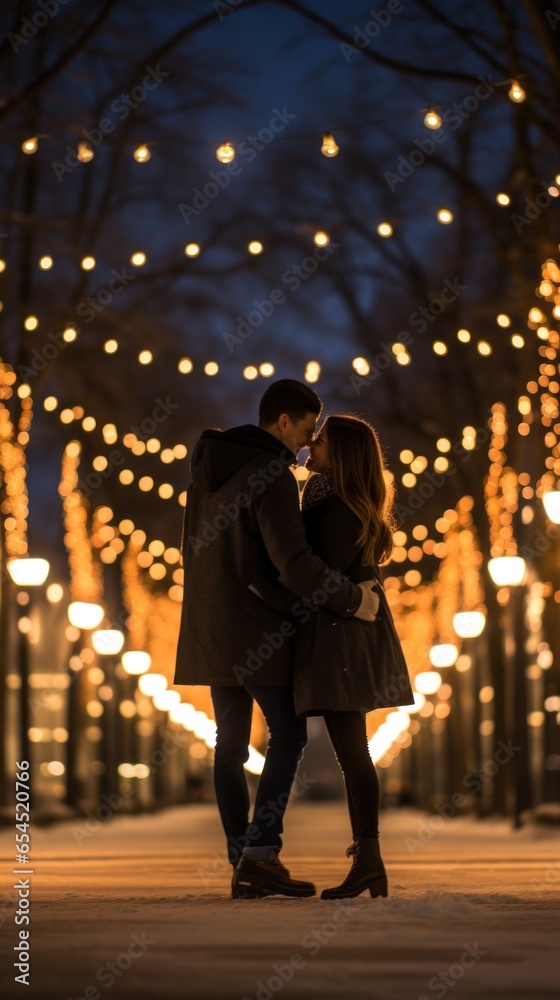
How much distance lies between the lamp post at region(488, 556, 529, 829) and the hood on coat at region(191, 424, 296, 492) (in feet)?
44.5

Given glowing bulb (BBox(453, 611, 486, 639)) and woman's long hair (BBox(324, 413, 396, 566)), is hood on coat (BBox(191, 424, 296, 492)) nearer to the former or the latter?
woman's long hair (BBox(324, 413, 396, 566))

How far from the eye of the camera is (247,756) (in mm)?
7375

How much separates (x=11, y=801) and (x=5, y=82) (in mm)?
9212

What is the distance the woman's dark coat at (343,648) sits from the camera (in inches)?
269

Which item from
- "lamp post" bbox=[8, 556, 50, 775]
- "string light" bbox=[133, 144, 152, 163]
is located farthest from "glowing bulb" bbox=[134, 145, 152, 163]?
"lamp post" bbox=[8, 556, 50, 775]

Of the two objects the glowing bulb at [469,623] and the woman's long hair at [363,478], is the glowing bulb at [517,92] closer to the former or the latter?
the woman's long hair at [363,478]

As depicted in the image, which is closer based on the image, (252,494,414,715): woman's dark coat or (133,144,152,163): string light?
(252,494,414,715): woman's dark coat

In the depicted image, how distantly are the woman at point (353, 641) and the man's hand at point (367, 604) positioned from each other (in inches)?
1.7

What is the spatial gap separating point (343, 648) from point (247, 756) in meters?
0.78

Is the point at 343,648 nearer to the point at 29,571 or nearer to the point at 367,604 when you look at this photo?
the point at 367,604

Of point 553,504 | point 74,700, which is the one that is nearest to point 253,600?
point 553,504

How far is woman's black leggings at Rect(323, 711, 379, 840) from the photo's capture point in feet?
22.7

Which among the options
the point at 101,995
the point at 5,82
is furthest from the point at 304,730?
the point at 5,82

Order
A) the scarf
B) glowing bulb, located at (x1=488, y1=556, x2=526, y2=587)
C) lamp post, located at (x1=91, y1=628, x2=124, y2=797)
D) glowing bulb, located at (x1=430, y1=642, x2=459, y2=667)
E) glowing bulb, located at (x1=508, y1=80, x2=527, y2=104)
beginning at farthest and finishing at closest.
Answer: glowing bulb, located at (x1=430, y1=642, x2=459, y2=667) → lamp post, located at (x1=91, y1=628, x2=124, y2=797) → glowing bulb, located at (x1=488, y1=556, x2=526, y2=587) → glowing bulb, located at (x1=508, y1=80, x2=527, y2=104) → the scarf
